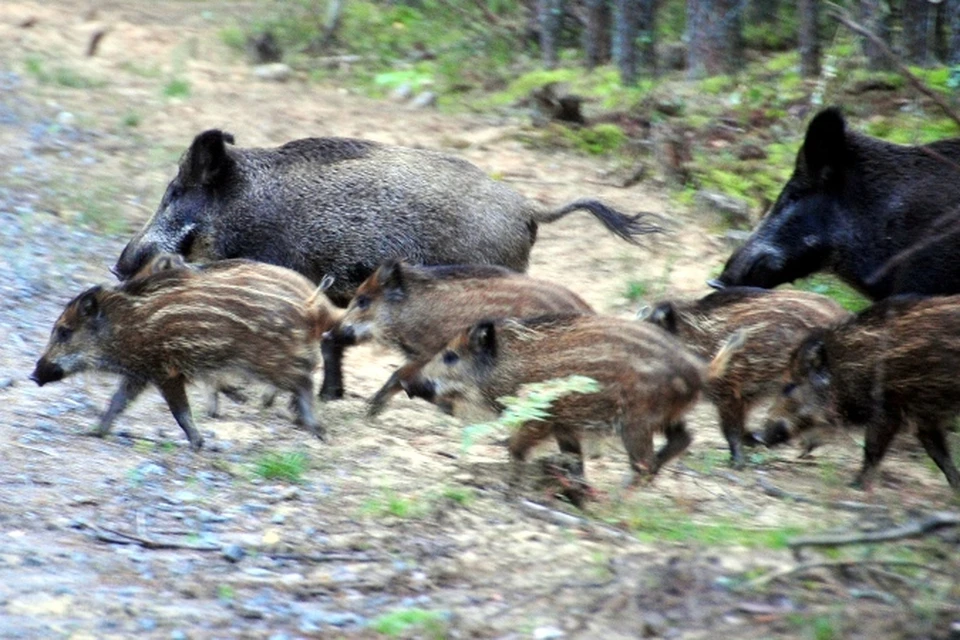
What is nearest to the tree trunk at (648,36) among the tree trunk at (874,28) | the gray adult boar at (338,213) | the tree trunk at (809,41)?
the tree trunk at (809,41)

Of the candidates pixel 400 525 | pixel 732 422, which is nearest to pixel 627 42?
pixel 732 422

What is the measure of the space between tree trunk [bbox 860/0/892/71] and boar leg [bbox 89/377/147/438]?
7.11m

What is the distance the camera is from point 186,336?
6.48 metres

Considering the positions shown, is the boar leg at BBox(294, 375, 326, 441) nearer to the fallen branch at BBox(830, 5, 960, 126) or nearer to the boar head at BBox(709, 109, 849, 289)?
the boar head at BBox(709, 109, 849, 289)

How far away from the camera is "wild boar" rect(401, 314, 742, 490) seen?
597 centimetres

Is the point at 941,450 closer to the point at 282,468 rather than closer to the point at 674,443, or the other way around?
the point at 674,443

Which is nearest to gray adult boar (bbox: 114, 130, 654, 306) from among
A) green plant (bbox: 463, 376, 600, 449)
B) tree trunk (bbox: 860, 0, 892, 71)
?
green plant (bbox: 463, 376, 600, 449)

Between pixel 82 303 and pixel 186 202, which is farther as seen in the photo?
pixel 186 202

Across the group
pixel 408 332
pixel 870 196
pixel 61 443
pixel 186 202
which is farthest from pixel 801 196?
pixel 61 443

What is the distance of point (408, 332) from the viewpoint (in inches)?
292

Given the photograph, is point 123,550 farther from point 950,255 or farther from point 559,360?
point 950,255

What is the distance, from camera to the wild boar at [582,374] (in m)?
5.97

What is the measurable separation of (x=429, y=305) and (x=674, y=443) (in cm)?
164

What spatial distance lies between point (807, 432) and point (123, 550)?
11.2 feet
